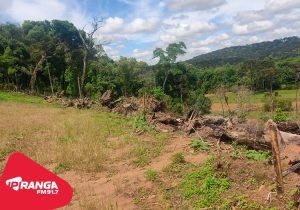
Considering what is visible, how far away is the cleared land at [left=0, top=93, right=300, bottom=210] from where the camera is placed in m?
6.67

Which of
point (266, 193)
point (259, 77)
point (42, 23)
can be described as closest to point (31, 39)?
point (42, 23)

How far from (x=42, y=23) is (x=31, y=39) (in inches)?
149

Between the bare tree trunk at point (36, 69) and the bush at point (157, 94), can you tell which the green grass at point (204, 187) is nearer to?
the bush at point (157, 94)

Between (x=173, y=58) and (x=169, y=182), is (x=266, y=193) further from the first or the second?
(x=173, y=58)

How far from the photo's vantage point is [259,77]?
6091 centimetres

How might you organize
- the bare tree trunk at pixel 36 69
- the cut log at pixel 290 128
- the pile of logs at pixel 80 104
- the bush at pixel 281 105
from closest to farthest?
1. the cut log at pixel 290 128
2. the pile of logs at pixel 80 104
3. the bare tree trunk at pixel 36 69
4. the bush at pixel 281 105

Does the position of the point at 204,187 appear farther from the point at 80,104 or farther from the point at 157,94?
the point at 157,94

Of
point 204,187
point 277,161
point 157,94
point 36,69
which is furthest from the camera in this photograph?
point 36,69

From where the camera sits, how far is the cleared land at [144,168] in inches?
263

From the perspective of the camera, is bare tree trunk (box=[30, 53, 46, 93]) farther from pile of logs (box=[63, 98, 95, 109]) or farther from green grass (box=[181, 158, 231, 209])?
green grass (box=[181, 158, 231, 209])

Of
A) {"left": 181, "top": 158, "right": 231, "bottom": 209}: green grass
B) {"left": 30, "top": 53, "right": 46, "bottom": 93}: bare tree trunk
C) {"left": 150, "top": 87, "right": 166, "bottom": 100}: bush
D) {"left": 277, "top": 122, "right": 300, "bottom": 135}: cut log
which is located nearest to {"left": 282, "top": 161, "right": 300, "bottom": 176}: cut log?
{"left": 181, "top": 158, "right": 231, "bottom": 209}: green grass

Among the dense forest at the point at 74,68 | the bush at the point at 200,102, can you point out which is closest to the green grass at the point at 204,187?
the dense forest at the point at 74,68

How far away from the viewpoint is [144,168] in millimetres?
9078

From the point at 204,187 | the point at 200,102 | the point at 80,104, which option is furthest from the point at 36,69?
the point at 204,187
